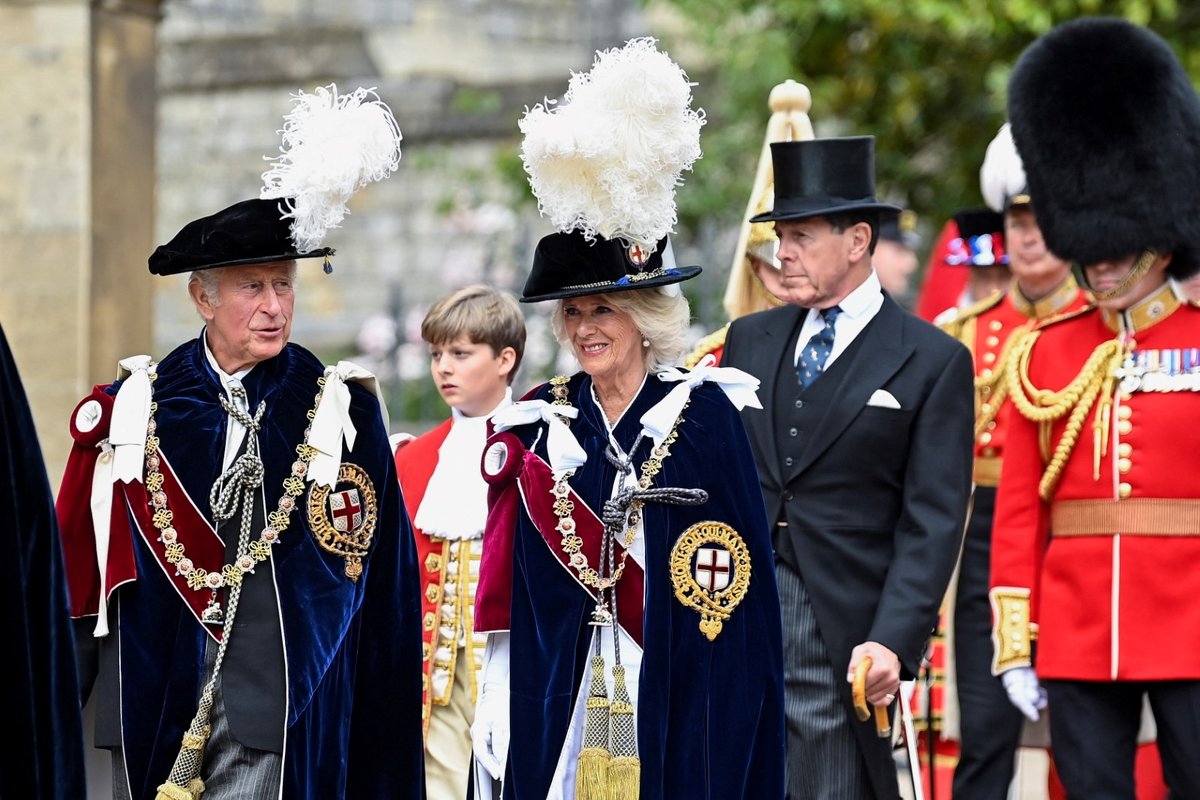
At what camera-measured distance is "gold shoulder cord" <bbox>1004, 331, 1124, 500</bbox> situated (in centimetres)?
607

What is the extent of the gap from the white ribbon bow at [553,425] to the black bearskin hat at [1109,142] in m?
1.74

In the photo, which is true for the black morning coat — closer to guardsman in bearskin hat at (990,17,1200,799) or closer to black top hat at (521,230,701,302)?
guardsman in bearskin hat at (990,17,1200,799)

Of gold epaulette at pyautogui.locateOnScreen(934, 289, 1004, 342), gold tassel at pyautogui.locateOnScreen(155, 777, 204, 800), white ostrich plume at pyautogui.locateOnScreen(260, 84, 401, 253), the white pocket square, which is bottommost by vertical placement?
gold tassel at pyautogui.locateOnScreen(155, 777, 204, 800)

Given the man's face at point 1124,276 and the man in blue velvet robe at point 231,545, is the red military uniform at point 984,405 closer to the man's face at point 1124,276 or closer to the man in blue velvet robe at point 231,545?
the man's face at point 1124,276

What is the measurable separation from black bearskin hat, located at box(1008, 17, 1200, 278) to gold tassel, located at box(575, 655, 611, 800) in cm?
200

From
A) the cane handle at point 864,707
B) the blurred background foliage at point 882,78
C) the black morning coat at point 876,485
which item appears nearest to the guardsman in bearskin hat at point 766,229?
the black morning coat at point 876,485

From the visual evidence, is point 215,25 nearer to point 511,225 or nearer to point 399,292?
point 511,225

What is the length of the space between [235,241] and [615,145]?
0.91 m

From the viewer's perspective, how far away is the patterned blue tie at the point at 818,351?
5.99 metres

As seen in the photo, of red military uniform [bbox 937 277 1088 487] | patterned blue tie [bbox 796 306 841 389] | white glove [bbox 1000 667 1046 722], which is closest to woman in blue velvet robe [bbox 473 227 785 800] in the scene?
patterned blue tie [bbox 796 306 841 389]

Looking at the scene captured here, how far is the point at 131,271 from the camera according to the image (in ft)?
32.1

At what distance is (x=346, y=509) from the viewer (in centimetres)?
520

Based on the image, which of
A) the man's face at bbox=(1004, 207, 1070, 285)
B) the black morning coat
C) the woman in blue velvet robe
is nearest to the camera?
the woman in blue velvet robe

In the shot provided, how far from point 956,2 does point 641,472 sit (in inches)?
307
